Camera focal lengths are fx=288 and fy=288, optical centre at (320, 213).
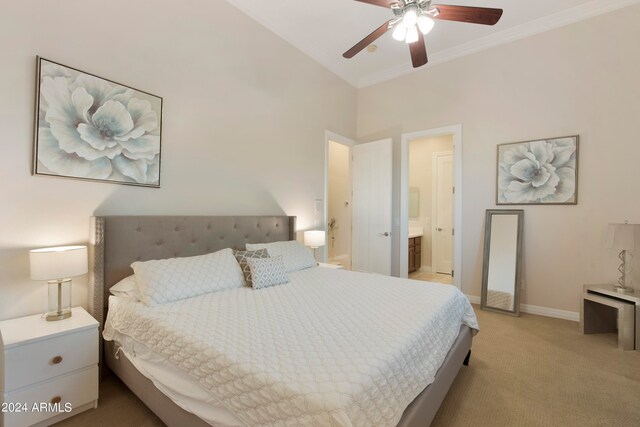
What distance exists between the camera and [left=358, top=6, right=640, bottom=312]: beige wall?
302 centimetres

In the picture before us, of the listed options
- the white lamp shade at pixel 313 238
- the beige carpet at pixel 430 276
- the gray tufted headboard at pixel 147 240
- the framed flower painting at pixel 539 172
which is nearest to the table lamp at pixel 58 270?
the gray tufted headboard at pixel 147 240

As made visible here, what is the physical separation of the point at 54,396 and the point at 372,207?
392cm

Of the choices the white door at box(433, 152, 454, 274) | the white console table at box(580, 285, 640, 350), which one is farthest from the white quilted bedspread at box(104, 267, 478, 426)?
the white door at box(433, 152, 454, 274)

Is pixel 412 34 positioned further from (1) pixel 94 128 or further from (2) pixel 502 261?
(2) pixel 502 261

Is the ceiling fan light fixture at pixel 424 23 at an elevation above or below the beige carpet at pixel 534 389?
above

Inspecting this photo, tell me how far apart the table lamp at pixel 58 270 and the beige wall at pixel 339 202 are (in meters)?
4.84

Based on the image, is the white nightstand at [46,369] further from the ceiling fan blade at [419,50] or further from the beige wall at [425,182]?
the beige wall at [425,182]

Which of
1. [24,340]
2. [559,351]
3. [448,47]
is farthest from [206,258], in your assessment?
[448,47]

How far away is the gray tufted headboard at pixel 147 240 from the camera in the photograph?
2.04 m

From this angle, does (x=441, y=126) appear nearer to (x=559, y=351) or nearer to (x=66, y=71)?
(x=559, y=351)

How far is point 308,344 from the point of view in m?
1.33

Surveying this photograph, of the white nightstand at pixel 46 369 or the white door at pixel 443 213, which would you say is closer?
the white nightstand at pixel 46 369

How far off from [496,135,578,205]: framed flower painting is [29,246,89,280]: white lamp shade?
431 cm

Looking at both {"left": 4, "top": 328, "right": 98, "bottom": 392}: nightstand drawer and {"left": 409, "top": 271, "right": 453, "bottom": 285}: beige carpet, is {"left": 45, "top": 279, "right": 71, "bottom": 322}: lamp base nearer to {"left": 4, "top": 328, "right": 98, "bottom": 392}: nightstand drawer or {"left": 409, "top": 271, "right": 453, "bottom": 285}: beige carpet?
{"left": 4, "top": 328, "right": 98, "bottom": 392}: nightstand drawer
